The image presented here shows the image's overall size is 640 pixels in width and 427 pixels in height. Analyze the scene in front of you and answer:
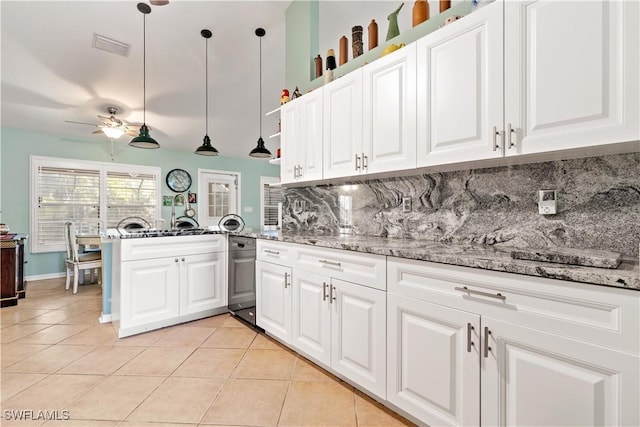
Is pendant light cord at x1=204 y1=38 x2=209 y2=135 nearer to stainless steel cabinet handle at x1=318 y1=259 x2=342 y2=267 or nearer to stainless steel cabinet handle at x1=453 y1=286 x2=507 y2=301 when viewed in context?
stainless steel cabinet handle at x1=318 y1=259 x2=342 y2=267

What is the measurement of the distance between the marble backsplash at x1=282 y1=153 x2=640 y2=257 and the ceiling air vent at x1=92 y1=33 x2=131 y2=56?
303 cm

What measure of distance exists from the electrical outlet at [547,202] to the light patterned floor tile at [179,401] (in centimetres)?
209

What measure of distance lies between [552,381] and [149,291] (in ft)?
9.28

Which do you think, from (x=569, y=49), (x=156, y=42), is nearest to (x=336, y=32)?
(x=156, y=42)

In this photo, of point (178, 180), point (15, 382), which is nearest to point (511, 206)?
point (15, 382)

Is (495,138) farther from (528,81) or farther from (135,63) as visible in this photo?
(135,63)

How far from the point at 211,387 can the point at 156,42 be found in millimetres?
3540

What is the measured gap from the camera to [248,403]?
166 centimetres

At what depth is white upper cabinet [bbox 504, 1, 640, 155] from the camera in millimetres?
1035

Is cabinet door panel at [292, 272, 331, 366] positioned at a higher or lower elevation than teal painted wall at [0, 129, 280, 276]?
lower

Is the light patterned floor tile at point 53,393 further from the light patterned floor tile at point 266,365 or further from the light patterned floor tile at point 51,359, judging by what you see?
the light patterned floor tile at point 266,365

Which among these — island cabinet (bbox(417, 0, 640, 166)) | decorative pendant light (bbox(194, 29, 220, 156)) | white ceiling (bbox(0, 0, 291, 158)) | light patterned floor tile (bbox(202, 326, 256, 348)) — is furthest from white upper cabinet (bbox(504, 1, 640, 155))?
decorative pendant light (bbox(194, 29, 220, 156))

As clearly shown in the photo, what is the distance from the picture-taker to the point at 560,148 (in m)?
1.19

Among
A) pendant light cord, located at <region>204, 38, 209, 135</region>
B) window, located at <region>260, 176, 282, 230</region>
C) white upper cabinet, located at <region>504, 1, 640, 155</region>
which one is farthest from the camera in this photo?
window, located at <region>260, 176, 282, 230</region>
